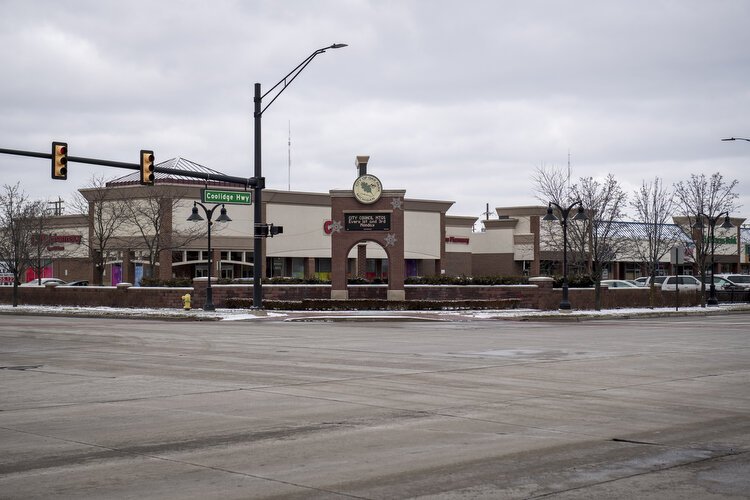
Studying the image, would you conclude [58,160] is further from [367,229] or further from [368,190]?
[367,229]

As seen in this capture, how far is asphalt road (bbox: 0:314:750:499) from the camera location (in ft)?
23.8

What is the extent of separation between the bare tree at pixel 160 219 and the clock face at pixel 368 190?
19906mm

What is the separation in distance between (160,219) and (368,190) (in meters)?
23.4

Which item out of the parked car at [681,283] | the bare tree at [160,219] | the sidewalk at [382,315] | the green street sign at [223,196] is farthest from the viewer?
the bare tree at [160,219]

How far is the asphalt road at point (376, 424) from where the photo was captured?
23.8 feet

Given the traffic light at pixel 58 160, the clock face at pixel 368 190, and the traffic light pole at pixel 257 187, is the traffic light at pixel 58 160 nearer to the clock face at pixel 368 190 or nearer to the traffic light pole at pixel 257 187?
the traffic light pole at pixel 257 187

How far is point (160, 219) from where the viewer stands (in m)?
63.5

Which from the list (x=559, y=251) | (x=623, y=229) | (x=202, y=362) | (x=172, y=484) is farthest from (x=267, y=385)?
(x=623, y=229)

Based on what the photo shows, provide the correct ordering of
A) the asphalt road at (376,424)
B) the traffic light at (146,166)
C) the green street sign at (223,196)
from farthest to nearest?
the green street sign at (223,196) < the traffic light at (146,166) < the asphalt road at (376,424)

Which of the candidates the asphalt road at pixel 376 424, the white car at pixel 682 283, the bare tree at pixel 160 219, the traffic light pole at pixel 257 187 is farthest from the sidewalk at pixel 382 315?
the asphalt road at pixel 376 424

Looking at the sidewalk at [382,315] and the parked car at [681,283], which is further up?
the parked car at [681,283]

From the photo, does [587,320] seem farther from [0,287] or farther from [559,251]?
[0,287]

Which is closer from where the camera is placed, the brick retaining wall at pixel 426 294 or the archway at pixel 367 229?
the archway at pixel 367 229

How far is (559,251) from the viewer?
73375 mm
